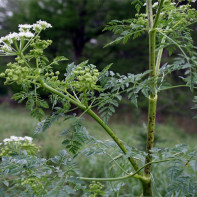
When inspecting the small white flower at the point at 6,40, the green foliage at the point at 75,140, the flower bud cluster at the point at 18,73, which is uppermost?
the small white flower at the point at 6,40

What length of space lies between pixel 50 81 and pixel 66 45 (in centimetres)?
1310

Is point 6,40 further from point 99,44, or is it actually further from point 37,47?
point 99,44

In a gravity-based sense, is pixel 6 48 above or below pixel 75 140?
above

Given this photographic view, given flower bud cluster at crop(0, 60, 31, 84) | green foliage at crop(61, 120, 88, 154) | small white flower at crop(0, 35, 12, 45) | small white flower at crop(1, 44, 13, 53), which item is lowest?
green foliage at crop(61, 120, 88, 154)

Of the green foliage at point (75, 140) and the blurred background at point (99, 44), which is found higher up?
the blurred background at point (99, 44)

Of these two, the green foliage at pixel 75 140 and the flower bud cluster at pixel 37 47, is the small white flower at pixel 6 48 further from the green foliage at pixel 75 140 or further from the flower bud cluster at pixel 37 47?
the green foliage at pixel 75 140

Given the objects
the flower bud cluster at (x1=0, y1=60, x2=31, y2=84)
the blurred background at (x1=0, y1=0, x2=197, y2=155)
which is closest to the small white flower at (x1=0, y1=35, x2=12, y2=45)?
the flower bud cluster at (x1=0, y1=60, x2=31, y2=84)

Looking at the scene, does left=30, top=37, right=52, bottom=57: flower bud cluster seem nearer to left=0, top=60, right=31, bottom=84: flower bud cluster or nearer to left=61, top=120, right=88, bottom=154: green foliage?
left=0, top=60, right=31, bottom=84: flower bud cluster

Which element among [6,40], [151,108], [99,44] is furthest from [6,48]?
[99,44]

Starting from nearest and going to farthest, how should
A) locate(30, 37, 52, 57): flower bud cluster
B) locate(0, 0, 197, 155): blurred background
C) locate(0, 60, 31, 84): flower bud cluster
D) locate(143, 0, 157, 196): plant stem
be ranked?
1. locate(0, 60, 31, 84): flower bud cluster
2. locate(30, 37, 52, 57): flower bud cluster
3. locate(143, 0, 157, 196): plant stem
4. locate(0, 0, 197, 155): blurred background

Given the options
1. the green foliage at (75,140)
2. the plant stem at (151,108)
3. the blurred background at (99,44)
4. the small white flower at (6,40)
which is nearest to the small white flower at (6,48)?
the small white flower at (6,40)

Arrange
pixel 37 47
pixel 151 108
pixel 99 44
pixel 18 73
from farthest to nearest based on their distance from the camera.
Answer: pixel 99 44 < pixel 151 108 < pixel 37 47 < pixel 18 73

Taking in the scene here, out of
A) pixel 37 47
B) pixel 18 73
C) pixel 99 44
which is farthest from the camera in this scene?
pixel 99 44

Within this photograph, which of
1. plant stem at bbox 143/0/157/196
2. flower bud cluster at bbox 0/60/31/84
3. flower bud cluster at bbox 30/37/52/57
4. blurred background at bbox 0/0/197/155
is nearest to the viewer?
flower bud cluster at bbox 0/60/31/84
